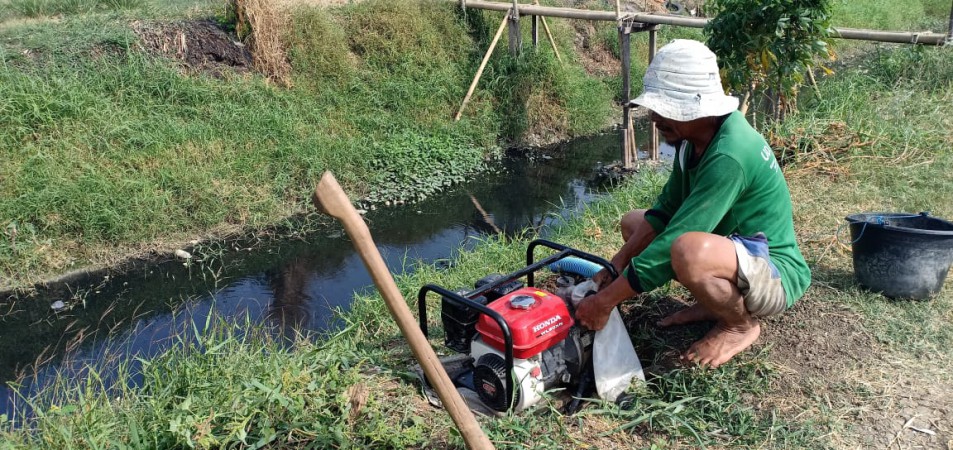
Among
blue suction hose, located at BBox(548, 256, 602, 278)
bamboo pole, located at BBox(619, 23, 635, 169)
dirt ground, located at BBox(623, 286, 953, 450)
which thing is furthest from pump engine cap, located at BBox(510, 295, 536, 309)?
bamboo pole, located at BBox(619, 23, 635, 169)

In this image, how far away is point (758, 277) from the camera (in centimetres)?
266

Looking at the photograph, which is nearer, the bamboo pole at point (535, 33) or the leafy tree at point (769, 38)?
the leafy tree at point (769, 38)

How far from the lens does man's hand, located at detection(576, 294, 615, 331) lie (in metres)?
2.72

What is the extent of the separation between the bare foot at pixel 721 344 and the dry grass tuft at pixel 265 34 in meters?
7.09

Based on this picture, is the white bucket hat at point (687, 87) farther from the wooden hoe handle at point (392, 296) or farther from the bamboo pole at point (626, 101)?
the bamboo pole at point (626, 101)

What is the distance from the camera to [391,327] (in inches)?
159

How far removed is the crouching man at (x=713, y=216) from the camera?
260cm

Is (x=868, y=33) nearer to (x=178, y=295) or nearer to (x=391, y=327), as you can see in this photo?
(x=391, y=327)

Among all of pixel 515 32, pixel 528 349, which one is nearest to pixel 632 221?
pixel 528 349

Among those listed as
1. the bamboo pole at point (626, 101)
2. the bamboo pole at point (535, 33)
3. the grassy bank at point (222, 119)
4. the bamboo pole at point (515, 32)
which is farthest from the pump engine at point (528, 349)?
the bamboo pole at point (535, 33)

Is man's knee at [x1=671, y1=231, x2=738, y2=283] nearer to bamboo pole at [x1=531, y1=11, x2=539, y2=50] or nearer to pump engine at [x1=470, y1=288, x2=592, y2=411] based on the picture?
pump engine at [x1=470, y1=288, x2=592, y2=411]

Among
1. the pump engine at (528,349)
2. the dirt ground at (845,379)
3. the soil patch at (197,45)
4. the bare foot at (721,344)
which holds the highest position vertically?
the soil patch at (197,45)

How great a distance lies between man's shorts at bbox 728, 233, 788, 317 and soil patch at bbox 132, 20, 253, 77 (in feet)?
23.9

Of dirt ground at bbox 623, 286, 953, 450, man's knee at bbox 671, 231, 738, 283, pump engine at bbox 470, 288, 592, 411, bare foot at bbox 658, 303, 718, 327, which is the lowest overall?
dirt ground at bbox 623, 286, 953, 450
